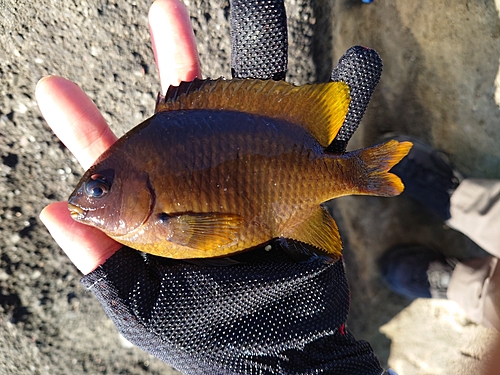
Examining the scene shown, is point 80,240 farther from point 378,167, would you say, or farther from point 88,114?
point 378,167

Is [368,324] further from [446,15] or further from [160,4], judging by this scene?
[160,4]

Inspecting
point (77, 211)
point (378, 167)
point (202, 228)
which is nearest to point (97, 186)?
point (77, 211)

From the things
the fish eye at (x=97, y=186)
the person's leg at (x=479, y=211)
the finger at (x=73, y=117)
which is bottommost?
the person's leg at (x=479, y=211)

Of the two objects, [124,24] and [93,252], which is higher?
[124,24]

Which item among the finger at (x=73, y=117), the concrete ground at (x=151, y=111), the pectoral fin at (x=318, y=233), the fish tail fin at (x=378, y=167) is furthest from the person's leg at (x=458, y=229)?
the finger at (x=73, y=117)

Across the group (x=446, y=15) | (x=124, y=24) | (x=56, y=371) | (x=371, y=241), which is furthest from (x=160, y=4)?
(x=56, y=371)

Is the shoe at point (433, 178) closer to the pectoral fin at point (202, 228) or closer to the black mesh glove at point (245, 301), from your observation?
the black mesh glove at point (245, 301)

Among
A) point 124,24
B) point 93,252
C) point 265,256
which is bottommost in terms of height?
point 265,256
